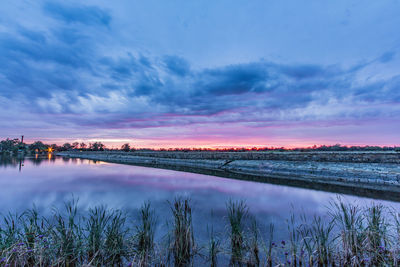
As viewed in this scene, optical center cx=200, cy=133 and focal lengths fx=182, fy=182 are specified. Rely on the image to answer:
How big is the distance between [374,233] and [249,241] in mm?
3045

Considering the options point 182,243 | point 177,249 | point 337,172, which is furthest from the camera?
point 337,172

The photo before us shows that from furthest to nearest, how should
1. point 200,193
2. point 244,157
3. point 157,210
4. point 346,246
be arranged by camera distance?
1. point 244,157
2. point 200,193
3. point 157,210
4. point 346,246

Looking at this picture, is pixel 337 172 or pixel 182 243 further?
pixel 337 172

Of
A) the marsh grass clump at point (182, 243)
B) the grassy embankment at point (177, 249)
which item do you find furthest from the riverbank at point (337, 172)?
the marsh grass clump at point (182, 243)

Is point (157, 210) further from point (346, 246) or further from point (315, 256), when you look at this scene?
point (346, 246)

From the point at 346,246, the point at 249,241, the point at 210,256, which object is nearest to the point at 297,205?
the point at 346,246

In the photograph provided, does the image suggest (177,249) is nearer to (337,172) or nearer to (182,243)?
(182,243)

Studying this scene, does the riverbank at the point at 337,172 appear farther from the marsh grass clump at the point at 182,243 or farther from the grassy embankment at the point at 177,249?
the marsh grass clump at the point at 182,243

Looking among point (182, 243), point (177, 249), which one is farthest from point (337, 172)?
point (177, 249)

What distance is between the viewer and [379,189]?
43.5 ft

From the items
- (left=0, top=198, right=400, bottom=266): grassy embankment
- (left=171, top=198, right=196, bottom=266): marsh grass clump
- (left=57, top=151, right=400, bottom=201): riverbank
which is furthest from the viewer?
(left=57, top=151, right=400, bottom=201): riverbank

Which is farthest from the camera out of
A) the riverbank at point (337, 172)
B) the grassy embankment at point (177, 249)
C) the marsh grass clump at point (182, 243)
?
the riverbank at point (337, 172)

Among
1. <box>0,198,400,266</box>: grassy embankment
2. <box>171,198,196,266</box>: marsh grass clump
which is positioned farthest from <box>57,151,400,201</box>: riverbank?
<box>171,198,196,266</box>: marsh grass clump

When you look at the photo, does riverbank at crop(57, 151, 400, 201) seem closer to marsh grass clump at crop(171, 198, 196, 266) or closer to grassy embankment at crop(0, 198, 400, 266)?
grassy embankment at crop(0, 198, 400, 266)
